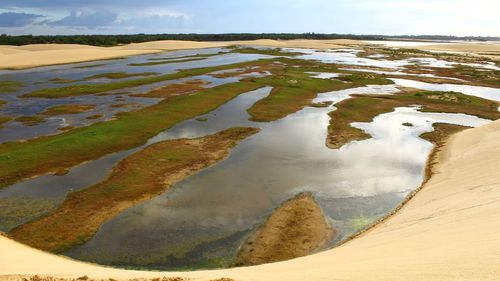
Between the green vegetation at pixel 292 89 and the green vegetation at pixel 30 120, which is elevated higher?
the green vegetation at pixel 292 89

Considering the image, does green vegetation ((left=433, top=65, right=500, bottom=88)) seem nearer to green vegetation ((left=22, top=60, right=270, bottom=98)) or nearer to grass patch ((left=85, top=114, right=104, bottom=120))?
green vegetation ((left=22, top=60, right=270, bottom=98))

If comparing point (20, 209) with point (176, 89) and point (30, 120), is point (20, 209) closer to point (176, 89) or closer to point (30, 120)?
point (30, 120)

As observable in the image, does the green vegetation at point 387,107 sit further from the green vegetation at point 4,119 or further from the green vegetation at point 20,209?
the green vegetation at point 4,119

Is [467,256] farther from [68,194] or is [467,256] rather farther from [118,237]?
[68,194]

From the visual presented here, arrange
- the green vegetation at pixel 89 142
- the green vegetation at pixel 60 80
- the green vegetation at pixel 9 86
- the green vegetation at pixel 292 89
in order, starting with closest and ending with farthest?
the green vegetation at pixel 89 142, the green vegetation at pixel 292 89, the green vegetation at pixel 9 86, the green vegetation at pixel 60 80

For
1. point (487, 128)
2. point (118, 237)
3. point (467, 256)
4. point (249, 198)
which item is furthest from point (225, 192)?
point (487, 128)

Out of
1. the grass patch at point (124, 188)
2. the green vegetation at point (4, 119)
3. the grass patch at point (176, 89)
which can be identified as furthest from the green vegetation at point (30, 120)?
the grass patch at point (124, 188)

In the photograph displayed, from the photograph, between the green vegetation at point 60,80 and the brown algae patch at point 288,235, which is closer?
the brown algae patch at point 288,235

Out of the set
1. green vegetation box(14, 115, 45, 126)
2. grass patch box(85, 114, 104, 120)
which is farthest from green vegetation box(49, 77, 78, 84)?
grass patch box(85, 114, 104, 120)

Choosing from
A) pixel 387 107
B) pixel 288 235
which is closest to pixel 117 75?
pixel 387 107
